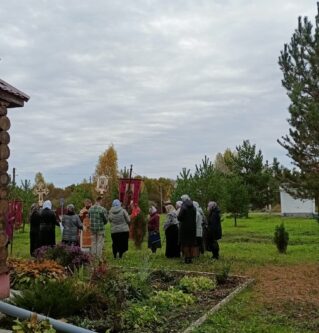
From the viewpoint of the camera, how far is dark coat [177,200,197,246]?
1204 centimetres

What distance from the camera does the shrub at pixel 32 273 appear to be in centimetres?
680

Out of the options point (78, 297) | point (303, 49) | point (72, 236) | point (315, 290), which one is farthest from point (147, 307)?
point (303, 49)

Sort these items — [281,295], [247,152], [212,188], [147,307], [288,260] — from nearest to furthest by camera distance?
[147,307], [281,295], [288,260], [212,188], [247,152]

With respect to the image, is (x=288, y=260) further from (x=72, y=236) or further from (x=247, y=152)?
(x=247, y=152)

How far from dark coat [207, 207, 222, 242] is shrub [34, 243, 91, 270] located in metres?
4.46

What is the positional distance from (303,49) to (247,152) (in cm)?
2547

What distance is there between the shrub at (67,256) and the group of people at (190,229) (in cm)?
355

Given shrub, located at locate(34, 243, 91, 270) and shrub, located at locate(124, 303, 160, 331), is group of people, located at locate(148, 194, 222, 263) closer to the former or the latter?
shrub, located at locate(34, 243, 91, 270)

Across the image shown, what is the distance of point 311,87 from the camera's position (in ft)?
48.9

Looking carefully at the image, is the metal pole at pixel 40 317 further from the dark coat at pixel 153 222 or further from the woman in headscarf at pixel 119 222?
the dark coat at pixel 153 222

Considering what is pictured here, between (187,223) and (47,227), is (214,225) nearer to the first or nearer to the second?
(187,223)

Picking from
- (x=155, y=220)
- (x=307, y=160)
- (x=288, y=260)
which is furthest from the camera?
(x=307, y=160)

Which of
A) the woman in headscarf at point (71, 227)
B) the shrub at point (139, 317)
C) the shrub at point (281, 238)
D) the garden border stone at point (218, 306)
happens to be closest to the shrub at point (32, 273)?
the shrub at point (139, 317)

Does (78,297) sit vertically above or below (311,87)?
below
